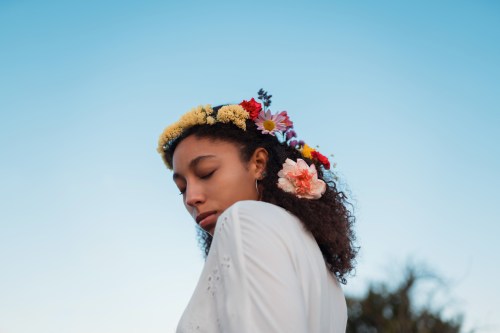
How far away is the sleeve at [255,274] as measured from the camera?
5.29ft

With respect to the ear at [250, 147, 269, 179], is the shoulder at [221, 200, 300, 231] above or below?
below

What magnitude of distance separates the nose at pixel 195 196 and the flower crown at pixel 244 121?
480 mm

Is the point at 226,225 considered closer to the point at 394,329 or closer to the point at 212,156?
the point at 212,156

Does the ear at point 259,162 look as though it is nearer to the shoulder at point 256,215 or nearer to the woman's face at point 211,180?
the woman's face at point 211,180

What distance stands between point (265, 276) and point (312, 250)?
1.52 ft

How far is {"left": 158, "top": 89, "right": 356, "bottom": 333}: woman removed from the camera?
1670mm

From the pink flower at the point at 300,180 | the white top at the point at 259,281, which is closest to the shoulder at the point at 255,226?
the white top at the point at 259,281

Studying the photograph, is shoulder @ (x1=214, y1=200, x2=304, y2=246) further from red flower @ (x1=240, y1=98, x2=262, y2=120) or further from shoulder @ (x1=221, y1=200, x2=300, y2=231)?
red flower @ (x1=240, y1=98, x2=262, y2=120)

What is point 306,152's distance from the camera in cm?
309

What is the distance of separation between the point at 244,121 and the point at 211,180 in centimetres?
58

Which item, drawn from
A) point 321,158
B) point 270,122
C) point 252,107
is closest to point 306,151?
point 321,158

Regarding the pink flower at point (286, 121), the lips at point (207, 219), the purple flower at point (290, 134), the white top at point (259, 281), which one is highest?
the pink flower at point (286, 121)


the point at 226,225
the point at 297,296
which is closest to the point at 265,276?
the point at 297,296

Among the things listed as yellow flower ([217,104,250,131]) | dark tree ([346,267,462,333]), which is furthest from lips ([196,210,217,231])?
dark tree ([346,267,462,333])
